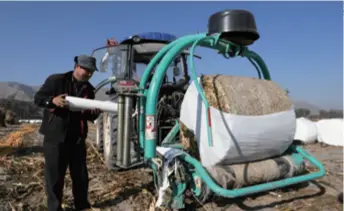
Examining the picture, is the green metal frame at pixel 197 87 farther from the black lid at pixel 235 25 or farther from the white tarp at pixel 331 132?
the white tarp at pixel 331 132

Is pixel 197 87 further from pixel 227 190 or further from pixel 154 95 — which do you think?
pixel 227 190

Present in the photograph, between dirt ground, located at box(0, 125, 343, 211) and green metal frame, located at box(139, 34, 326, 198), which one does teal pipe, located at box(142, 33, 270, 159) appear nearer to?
green metal frame, located at box(139, 34, 326, 198)

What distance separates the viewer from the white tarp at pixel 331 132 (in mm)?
9406

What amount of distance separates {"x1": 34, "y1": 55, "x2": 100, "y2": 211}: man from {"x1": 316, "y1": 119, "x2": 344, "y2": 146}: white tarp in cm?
832

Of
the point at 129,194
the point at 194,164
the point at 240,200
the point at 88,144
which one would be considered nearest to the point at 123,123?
the point at 194,164

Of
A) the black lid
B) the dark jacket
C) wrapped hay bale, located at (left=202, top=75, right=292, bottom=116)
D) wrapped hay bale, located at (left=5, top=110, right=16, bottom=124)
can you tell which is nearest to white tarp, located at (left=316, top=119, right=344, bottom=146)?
wrapped hay bale, located at (left=202, top=75, right=292, bottom=116)

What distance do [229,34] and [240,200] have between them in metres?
1.97

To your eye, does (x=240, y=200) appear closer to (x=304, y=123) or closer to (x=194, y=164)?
(x=194, y=164)

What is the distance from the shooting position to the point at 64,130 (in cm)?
331

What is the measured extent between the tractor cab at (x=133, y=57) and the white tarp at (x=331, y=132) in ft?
19.7

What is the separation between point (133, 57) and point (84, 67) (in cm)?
214

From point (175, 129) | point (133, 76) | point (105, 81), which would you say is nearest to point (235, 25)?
point (175, 129)

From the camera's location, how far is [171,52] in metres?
3.47

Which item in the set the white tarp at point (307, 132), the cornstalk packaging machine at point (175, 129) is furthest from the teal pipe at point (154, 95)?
the white tarp at point (307, 132)
